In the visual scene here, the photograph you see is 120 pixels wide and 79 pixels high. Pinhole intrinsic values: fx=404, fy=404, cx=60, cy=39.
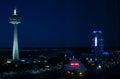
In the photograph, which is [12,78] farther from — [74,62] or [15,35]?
[15,35]

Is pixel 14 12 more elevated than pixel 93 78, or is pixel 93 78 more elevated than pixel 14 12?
pixel 14 12

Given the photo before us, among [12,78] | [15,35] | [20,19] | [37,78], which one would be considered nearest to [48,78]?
[37,78]

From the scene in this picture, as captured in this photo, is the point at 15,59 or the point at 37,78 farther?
the point at 15,59

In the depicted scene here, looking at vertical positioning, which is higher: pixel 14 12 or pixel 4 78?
pixel 14 12

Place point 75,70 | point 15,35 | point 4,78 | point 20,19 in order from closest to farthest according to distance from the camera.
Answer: point 4,78 < point 75,70 < point 15,35 < point 20,19

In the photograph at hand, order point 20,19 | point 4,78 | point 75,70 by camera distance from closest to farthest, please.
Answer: point 4,78, point 75,70, point 20,19

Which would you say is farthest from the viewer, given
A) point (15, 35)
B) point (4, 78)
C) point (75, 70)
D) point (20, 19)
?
point (20, 19)

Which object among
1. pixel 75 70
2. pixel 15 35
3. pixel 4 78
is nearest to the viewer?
pixel 4 78

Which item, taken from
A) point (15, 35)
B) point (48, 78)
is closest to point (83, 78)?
point (48, 78)

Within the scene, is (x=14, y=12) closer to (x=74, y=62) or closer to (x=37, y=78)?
(x=74, y=62)
